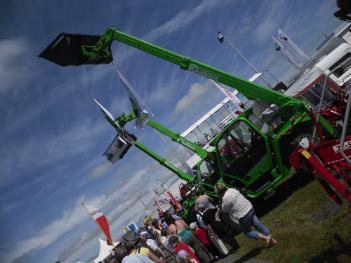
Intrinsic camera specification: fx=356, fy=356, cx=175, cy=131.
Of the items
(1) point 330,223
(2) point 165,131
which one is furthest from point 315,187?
(2) point 165,131

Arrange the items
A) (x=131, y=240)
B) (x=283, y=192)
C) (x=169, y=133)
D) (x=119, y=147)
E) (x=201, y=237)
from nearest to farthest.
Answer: (x=131, y=240)
(x=201, y=237)
(x=283, y=192)
(x=119, y=147)
(x=169, y=133)

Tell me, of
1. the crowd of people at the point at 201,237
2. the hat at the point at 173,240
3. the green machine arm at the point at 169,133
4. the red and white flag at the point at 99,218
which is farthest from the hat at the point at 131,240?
the red and white flag at the point at 99,218

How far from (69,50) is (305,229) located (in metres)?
7.45

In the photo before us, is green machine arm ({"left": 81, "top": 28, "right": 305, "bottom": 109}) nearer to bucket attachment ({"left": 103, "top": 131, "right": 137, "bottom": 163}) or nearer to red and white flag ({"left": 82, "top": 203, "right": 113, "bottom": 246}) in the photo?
bucket attachment ({"left": 103, "top": 131, "right": 137, "bottom": 163})

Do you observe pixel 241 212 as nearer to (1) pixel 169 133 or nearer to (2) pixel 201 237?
(2) pixel 201 237

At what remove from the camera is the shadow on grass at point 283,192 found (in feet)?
33.1

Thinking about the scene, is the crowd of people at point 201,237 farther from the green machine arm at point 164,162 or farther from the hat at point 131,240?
the green machine arm at point 164,162

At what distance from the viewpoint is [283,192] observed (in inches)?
418

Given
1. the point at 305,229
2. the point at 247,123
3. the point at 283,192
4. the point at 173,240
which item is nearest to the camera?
the point at 305,229

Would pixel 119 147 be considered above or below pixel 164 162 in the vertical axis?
above

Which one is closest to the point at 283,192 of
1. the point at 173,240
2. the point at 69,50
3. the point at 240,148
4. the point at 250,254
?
the point at 240,148

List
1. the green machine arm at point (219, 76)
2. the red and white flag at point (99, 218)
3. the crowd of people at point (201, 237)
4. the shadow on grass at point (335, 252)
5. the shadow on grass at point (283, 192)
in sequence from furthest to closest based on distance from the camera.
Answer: the red and white flag at point (99, 218) < the shadow on grass at point (283, 192) < the green machine arm at point (219, 76) < the crowd of people at point (201, 237) < the shadow on grass at point (335, 252)

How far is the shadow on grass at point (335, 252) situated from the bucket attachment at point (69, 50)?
309 inches

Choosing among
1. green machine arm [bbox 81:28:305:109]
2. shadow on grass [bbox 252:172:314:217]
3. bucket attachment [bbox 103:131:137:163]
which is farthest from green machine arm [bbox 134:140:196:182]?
green machine arm [bbox 81:28:305:109]
